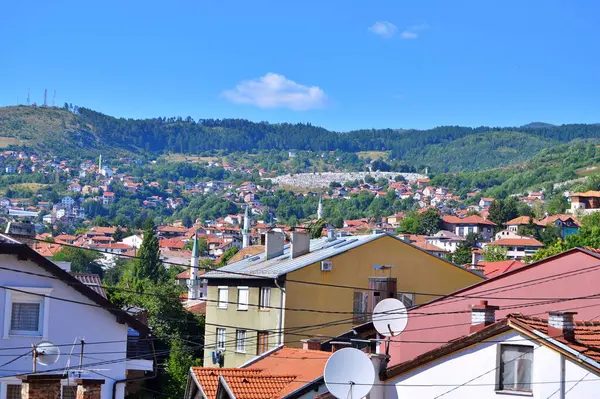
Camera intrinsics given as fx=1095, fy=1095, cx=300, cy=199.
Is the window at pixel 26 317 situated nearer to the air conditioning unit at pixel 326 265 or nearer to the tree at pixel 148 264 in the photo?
the air conditioning unit at pixel 326 265

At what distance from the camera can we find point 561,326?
15.9m

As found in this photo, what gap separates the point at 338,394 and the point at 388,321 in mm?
3373

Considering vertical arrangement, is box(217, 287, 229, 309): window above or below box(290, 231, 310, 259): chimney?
below

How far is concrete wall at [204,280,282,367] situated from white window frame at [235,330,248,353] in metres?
0.13

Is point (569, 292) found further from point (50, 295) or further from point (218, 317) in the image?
point (218, 317)

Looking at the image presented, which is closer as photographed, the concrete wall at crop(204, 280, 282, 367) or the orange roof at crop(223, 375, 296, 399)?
the orange roof at crop(223, 375, 296, 399)

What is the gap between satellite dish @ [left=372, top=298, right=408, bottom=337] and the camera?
66.0 feet

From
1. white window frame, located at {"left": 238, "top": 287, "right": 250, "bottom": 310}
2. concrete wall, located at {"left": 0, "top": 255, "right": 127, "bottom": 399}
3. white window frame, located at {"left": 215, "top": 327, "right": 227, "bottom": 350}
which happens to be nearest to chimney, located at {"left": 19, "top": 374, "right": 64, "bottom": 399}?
concrete wall, located at {"left": 0, "top": 255, "right": 127, "bottom": 399}

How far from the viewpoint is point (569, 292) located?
75.4ft

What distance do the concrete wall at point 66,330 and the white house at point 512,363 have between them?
22.0 ft

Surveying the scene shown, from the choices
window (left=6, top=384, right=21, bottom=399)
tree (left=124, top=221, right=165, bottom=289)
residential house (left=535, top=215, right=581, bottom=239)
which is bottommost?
window (left=6, top=384, right=21, bottom=399)

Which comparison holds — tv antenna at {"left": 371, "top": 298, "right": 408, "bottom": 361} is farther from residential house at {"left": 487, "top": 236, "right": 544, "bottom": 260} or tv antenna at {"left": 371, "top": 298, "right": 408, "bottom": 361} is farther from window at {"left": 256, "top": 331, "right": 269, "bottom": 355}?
residential house at {"left": 487, "top": 236, "right": 544, "bottom": 260}

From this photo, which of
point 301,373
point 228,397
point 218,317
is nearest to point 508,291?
point 301,373

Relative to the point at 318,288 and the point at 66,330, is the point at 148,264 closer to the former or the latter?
the point at 318,288
